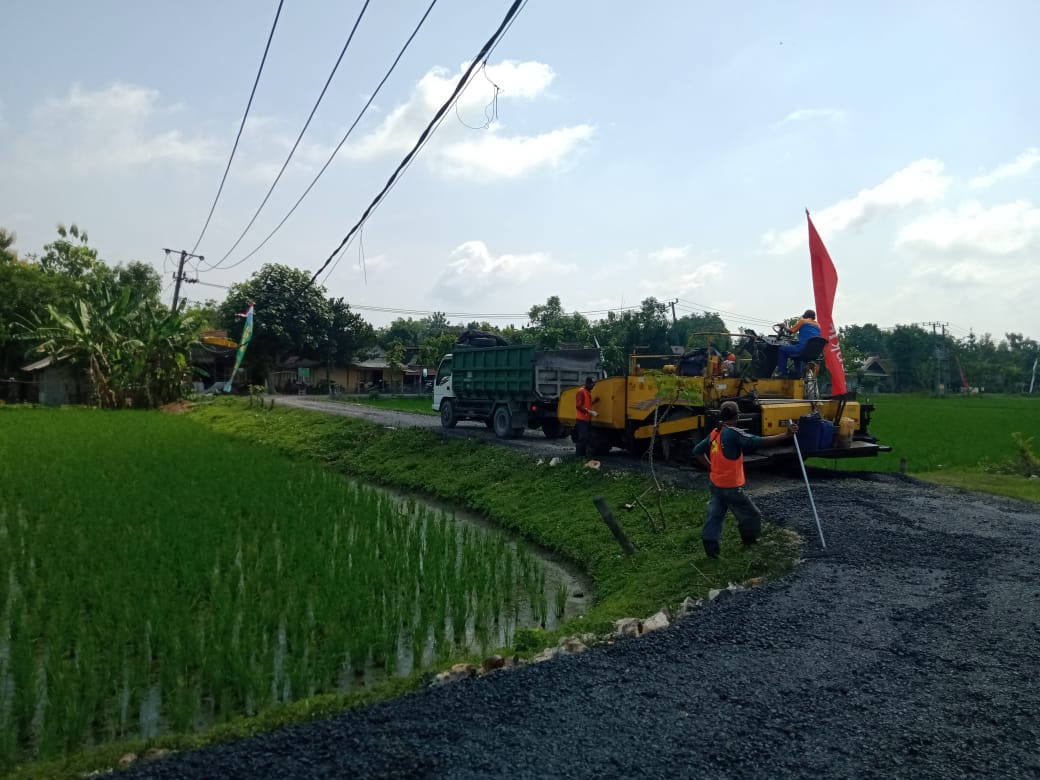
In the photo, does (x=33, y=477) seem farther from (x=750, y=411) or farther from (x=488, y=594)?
(x=750, y=411)

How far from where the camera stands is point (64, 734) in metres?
4.17

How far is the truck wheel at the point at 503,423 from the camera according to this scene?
17.6m

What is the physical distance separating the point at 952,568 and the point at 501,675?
470 centimetres

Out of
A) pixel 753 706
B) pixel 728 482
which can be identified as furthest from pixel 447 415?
pixel 753 706

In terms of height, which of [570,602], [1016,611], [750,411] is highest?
[750,411]

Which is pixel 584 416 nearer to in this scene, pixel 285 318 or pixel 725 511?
pixel 725 511

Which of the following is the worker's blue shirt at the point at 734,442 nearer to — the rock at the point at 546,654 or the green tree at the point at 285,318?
the rock at the point at 546,654

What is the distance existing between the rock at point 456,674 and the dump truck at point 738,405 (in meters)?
6.19

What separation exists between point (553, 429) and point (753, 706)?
539 inches

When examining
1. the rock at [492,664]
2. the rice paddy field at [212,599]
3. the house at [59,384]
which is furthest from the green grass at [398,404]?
the rock at [492,664]

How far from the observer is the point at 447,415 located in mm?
20531

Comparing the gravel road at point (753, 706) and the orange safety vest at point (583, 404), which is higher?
the orange safety vest at point (583, 404)

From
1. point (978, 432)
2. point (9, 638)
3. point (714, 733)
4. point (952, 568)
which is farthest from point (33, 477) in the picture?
point (978, 432)

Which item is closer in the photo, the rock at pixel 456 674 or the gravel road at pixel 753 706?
the gravel road at pixel 753 706
